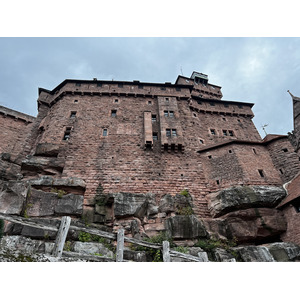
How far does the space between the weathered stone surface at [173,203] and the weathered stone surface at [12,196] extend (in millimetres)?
8370

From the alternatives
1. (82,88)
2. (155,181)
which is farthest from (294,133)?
(82,88)

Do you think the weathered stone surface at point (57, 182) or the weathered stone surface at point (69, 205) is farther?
the weathered stone surface at point (57, 182)

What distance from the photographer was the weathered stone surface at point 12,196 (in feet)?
35.2

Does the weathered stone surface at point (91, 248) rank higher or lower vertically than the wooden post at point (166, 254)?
higher

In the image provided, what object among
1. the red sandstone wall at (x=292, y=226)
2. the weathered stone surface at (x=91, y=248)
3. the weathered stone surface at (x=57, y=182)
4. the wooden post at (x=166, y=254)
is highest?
the weathered stone surface at (x=57, y=182)

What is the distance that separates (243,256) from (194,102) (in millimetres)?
18980

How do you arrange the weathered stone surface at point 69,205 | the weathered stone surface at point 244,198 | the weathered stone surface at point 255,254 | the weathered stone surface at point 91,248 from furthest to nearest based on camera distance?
the weathered stone surface at point 244,198 → the weathered stone surface at point 69,205 → the weathered stone surface at point 255,254 → the weathered stone surface at point 91,248

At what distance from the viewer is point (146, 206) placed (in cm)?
1361

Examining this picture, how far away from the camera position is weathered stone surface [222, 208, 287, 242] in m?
12.4

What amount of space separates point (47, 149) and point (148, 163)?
837 centimetres

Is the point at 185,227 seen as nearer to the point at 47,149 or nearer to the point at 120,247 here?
the point at 120,247

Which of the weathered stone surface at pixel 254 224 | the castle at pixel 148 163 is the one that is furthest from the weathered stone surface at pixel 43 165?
the weathered stone surface at pixel 254 224

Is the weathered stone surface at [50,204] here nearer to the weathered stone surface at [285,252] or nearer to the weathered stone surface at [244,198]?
the weathered stone surface at [244,198]

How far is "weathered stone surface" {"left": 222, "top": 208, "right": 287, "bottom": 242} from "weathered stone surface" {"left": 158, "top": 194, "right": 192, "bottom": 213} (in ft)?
9.12
